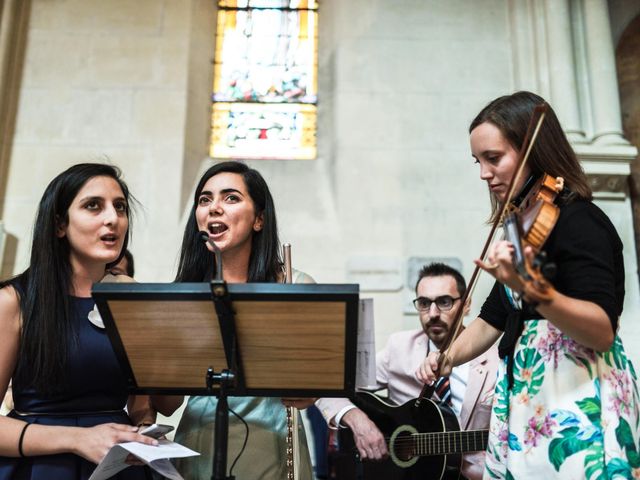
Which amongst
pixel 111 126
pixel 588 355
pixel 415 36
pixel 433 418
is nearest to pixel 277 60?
pixel 415 36

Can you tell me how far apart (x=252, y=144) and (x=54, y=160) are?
1512 mm

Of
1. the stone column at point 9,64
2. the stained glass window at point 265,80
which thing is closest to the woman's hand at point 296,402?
the stained glass window at point 265,80

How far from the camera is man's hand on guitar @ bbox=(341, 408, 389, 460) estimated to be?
8.89ft

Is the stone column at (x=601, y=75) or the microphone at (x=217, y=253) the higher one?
the stone column at (x=601, y=75)

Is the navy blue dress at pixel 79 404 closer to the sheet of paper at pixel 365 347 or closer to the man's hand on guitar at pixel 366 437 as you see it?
the sheet of paper at pixel 365 347

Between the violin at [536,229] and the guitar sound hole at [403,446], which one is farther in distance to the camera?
the guitar sound hole at [403,446]

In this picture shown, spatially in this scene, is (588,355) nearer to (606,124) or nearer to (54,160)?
(606,124)

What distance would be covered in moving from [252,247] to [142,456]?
94 cm

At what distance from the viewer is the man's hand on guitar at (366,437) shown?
2.71m

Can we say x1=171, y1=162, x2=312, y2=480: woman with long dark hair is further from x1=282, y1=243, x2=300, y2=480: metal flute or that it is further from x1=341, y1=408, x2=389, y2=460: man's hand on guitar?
x1=341, y1=408, x2=389, y2=460: man's hand on guitar

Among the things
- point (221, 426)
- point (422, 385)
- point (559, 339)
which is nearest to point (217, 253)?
point (221, 426)

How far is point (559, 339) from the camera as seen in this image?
4.91 ft

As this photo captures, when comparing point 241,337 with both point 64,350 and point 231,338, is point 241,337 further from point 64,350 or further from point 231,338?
point 64,350

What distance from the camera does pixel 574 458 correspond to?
1384mm
